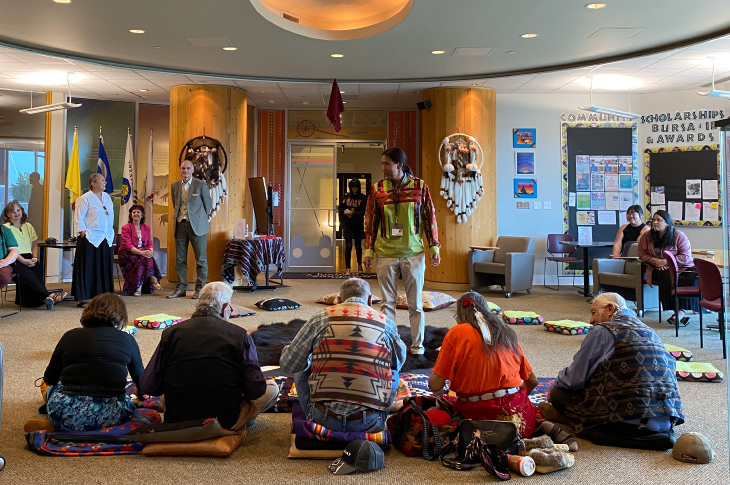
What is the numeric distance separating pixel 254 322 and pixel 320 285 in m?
3.26

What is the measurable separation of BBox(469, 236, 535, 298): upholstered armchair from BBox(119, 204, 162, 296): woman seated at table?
460cm

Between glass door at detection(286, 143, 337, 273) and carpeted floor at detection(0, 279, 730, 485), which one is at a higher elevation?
glass door at detection(286, 143, 337, 273)

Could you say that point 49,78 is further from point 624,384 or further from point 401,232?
point 624,384

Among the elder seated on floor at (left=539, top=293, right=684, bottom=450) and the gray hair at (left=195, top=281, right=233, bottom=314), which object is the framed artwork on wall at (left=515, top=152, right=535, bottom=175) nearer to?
the elder seated on floor at (left=539, top=293, right=684, bottom=450)

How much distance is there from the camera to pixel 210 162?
9.37m

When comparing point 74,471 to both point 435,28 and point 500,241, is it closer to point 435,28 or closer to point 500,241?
point 435,28

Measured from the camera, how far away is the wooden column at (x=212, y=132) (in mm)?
9359

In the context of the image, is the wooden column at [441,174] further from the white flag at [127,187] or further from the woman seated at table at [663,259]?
the white flag at [127,187]

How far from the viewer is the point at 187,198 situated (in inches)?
337

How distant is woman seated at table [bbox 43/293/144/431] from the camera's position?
10.1 ft

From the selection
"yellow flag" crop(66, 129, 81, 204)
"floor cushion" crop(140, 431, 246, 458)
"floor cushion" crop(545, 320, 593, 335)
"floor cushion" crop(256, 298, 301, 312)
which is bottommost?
"floor cushion" crop(140, 431, 246, 458)

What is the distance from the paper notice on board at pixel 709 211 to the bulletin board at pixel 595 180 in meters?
1.00

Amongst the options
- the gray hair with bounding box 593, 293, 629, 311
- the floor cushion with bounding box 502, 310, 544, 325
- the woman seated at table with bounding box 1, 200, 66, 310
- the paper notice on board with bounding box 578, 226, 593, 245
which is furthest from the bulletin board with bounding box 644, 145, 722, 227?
the woman seated at table with bounding box 1, 200, 66, 310

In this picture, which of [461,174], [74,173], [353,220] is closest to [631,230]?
[461,174]
